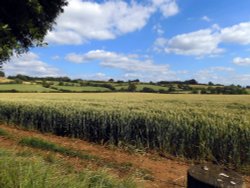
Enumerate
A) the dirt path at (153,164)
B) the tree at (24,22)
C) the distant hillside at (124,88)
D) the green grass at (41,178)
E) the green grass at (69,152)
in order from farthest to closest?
the distant hillside at (124,88)
the tree at (24,22)
the green grass at (69,152)
the dirt path at (153,164)
the green grass at (41,178)

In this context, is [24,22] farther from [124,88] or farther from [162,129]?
[124,88]

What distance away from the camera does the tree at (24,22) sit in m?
12.7

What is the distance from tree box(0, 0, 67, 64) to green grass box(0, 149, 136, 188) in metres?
7.20

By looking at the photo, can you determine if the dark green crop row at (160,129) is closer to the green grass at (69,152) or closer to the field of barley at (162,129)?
the field of barley at (162,129)

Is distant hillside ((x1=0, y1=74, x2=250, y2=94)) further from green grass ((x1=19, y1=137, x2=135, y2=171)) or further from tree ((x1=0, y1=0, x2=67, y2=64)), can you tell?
green grass ((x1=19, y1=137, x2=135, y2=171))

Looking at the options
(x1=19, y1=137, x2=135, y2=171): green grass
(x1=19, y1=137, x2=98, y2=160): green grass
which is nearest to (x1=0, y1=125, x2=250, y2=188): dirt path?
(x1=19, y1=137, x2=135, y2=171): green grass

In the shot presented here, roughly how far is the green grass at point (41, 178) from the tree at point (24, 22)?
23.6ft

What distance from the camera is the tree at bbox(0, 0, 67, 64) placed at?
12.7 m

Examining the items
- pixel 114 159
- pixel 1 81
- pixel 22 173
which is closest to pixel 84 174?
pixel 22 173

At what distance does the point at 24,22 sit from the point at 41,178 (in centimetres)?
943

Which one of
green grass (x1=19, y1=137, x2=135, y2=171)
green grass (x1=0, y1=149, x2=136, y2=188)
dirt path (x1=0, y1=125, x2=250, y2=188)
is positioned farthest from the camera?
green grass (x1=19, y1=137, x2=135, y2=171)

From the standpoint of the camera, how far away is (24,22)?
524 inches

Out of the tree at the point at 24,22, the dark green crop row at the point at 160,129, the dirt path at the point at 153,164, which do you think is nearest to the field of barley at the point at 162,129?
the dark green crop row at the point at 160,129

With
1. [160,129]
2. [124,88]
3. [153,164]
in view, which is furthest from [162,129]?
[124,88]
